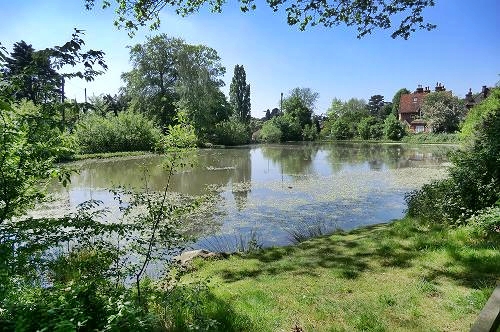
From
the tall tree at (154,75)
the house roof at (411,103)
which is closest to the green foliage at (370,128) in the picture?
the house roof at (411,103)

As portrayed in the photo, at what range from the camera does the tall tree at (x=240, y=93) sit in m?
68.8

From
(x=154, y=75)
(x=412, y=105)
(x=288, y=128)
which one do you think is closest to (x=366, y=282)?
(x=154, y=75)

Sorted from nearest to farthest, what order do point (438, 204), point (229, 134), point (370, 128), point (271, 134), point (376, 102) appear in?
1. point (438, 204)
2. point (229, 134)
3. point (271, 134)
4. point (370, 128)
5. point (376, 102)

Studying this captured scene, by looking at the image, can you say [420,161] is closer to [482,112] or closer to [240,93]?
[482,112]

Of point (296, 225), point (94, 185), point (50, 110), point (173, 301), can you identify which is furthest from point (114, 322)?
point (94, 185)

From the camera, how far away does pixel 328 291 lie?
5.13 m

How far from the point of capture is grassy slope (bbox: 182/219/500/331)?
13.6 feet

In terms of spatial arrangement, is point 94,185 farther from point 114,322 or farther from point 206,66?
point 206,66

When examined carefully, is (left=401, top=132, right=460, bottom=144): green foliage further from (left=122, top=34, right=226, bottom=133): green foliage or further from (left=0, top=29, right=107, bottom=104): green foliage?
(left=0, top=29, right=107, bottom=104): green foliage

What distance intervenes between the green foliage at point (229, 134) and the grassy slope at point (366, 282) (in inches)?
1712

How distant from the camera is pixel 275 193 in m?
15.8

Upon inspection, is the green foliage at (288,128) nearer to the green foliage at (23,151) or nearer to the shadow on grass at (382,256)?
the shadow on grass at (382,256)

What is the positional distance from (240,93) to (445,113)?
115 feet

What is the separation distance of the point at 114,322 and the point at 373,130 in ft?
218
